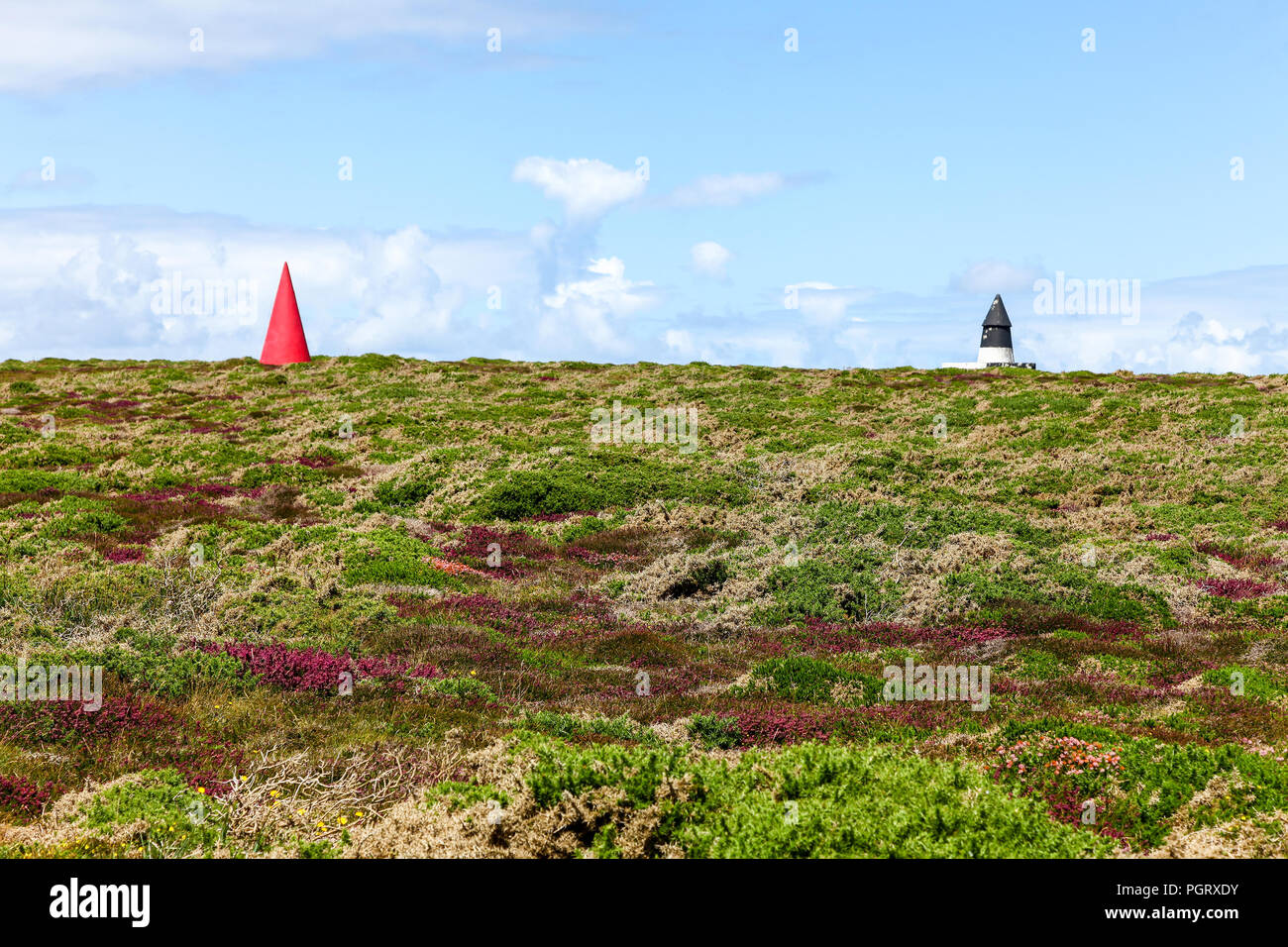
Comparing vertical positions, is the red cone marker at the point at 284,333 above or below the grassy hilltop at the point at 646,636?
above

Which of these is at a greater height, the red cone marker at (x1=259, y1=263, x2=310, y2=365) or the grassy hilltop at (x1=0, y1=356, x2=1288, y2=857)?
the red cone marker at (x1=259, y1=263, x2=310, y2=365)

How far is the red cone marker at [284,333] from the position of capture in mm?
68938

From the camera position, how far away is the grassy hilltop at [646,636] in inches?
301

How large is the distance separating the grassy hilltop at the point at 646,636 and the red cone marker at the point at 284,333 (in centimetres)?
3006

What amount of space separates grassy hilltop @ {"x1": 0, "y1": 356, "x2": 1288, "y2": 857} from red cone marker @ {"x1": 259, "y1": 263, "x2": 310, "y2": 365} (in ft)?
98.6

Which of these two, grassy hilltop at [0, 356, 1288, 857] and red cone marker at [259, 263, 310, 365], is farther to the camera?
red cone marker at [259, 263, 310, 365]

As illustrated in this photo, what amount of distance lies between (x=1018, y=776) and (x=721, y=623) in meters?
8.38

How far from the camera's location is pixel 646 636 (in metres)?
16.0

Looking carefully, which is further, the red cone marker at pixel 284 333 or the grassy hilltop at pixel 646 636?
the red cone marker at pixel 284 333

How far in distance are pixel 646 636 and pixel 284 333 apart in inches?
2352

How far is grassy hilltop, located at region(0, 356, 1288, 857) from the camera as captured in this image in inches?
301
